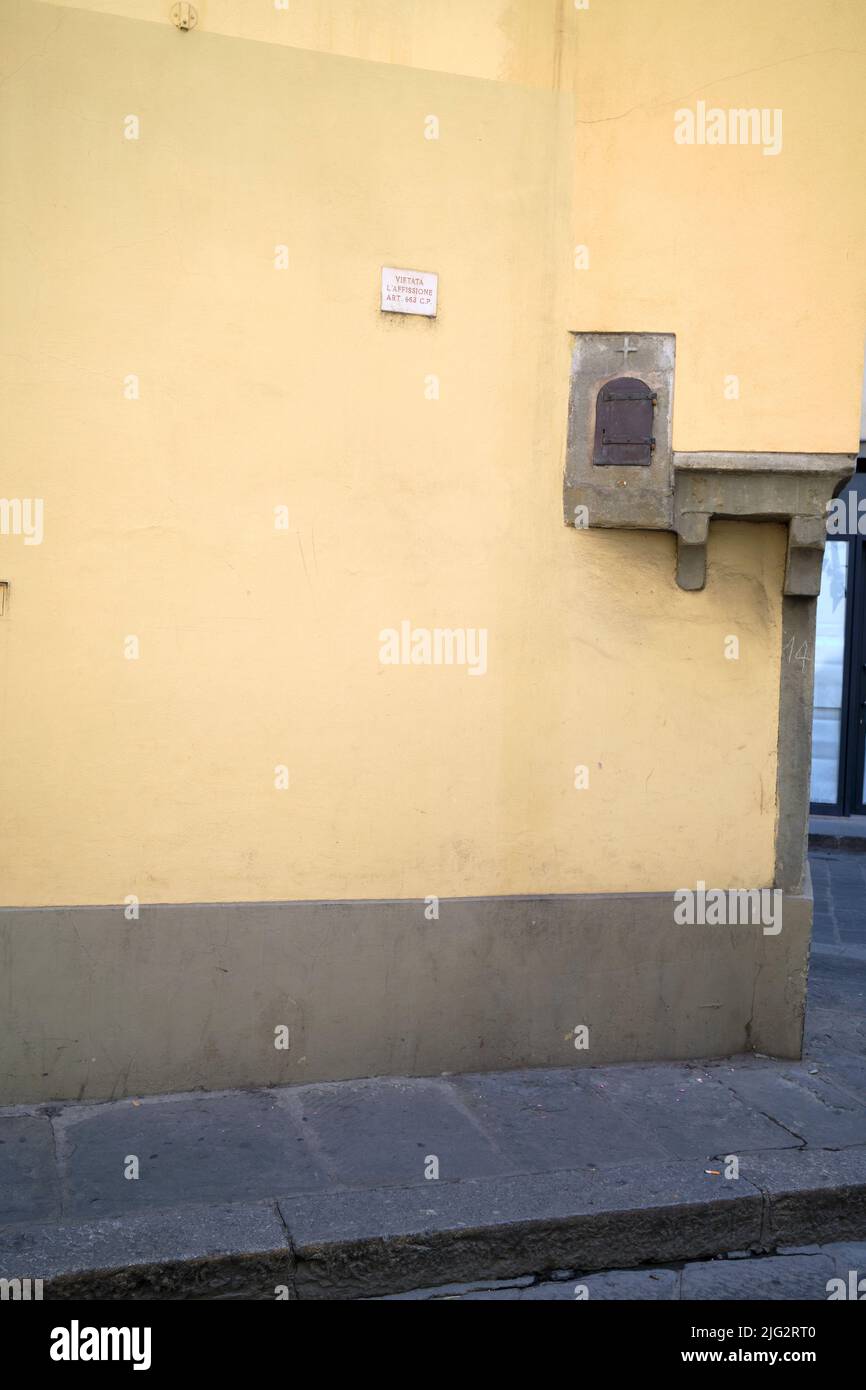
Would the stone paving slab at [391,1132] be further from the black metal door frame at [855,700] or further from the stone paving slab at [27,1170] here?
the black metal door frame at [855,700]

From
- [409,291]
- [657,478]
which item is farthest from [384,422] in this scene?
[657,478]

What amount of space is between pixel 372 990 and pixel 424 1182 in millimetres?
1049

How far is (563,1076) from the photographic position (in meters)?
5.30

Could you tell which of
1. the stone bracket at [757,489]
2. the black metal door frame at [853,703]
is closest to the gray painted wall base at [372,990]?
the stone bracket at [757,489]

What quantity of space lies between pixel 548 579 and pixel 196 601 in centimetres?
148

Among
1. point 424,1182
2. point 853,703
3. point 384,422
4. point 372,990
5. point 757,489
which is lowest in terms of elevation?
point 424,1182

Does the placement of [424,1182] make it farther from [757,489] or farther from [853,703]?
[853,703]

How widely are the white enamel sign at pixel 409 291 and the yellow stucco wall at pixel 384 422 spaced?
0.14 feet

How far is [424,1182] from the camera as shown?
422 centimetres

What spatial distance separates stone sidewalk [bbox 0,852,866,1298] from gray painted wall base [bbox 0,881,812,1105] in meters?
0.13

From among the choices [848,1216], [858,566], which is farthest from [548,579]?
[858,566]

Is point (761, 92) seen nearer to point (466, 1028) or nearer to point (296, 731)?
point (296, 731)

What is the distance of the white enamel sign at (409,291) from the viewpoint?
5.05 meters
